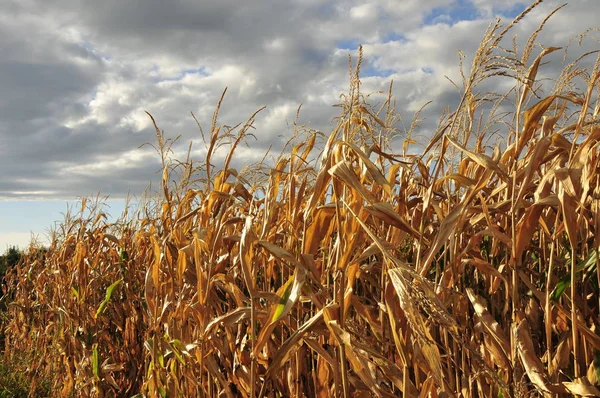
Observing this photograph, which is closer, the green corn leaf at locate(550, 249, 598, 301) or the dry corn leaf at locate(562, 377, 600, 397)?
the dry corn leaf at locate(562, 377, 600, 397)

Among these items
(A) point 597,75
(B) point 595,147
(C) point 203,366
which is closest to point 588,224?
(B) point 595,147

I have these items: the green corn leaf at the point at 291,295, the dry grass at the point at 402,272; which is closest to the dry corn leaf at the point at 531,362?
the dry grass at the point at 402,272

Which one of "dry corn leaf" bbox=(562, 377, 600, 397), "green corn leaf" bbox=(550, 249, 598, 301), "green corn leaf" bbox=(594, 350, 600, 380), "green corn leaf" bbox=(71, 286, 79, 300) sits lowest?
"green corn leaf" bbox=(71, 286, 79, 300)

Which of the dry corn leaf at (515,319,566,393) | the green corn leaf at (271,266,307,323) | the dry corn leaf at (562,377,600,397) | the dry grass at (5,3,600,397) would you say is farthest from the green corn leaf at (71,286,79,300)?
the dry corn leaf at (562,377,600,397)

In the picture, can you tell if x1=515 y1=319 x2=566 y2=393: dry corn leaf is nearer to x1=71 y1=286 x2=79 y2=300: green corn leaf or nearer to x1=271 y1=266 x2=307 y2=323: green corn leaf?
x1=271 y1=266 x2=307 y2=323: green corn leaf

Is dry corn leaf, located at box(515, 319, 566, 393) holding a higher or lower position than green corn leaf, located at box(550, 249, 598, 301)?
lower

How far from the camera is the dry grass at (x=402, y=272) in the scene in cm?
177

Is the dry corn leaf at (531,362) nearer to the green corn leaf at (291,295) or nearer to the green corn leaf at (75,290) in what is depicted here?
the green corn leaf at (291,295)

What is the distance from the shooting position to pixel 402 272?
55.5 inches

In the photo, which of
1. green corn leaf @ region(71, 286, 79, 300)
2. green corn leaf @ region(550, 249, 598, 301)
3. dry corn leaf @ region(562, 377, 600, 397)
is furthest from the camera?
green corn leaf @ region(71, 286, 79, 300)

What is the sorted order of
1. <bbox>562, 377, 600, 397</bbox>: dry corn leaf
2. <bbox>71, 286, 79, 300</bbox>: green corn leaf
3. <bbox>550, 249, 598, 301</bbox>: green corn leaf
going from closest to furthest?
<bbox>562, 377, 600, 397</bbox>: dry corn leaf < <bbox>550, 249, 598, 301</bbox>: green corn leaf < <bbox>71, 286, 79, 300</bbox>: green corn leaf

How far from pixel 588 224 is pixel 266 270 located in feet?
4.32

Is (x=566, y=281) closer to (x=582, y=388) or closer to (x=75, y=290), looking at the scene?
(x=582, y=388)

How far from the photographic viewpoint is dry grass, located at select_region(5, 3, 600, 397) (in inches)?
69.9
